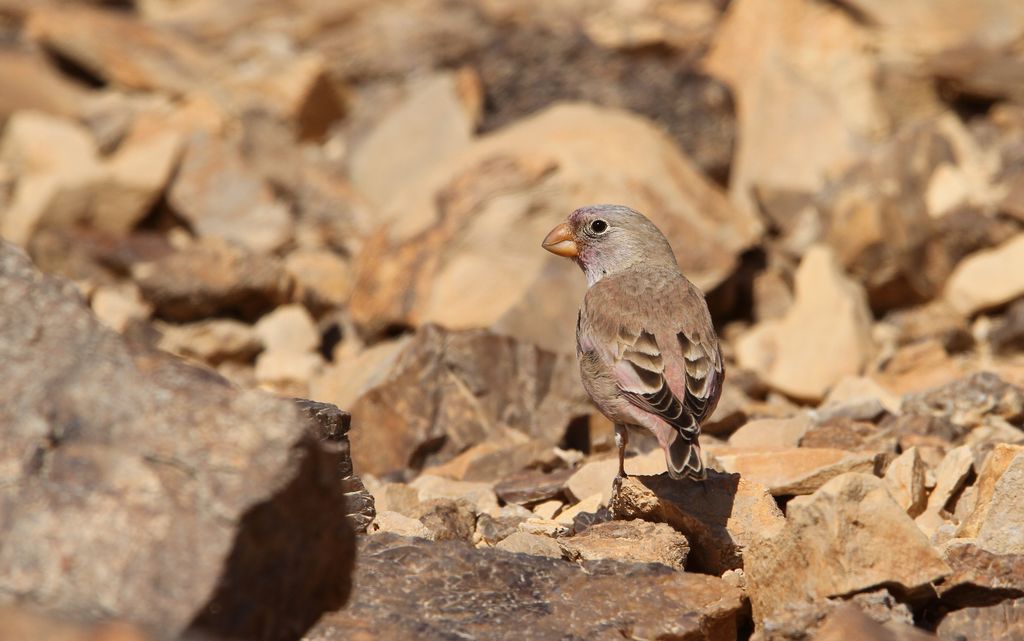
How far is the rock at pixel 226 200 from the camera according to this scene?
472 inches

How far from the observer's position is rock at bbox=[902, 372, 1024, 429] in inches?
296

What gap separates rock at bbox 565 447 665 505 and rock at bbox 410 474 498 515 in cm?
38

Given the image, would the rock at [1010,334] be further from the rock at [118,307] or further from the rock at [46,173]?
the rock at [46,173]

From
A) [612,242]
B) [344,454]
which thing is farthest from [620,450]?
[612,242]

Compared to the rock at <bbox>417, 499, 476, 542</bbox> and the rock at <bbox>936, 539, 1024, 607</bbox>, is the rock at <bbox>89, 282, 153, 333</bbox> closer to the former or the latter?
the rock at <bbox>417, 499, 476, 542</bbox>

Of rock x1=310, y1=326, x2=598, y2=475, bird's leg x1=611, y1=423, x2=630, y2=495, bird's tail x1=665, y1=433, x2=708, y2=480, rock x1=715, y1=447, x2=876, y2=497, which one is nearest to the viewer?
bird's tail x1=665, y1=433, x2=708, y2=480

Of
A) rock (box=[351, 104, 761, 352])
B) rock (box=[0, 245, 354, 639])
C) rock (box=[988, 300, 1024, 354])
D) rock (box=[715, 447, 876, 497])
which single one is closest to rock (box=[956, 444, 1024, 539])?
rock (box=[715, 447, 876, 497])

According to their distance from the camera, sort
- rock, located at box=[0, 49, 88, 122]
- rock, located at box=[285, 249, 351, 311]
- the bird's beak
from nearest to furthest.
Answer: the bird's beak < rock, located at box=[285, 249, 351, 311] < rock, located at box=[0, 49, 88, 122]

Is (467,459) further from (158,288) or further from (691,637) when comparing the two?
(158,288)

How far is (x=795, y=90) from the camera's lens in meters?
12.4

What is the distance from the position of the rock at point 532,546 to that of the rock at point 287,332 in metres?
5.42

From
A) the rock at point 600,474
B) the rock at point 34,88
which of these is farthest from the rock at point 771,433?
the rock at point 34,88

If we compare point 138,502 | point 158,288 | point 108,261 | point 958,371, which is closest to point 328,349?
point 158,288

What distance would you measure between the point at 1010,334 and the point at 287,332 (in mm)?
5227
